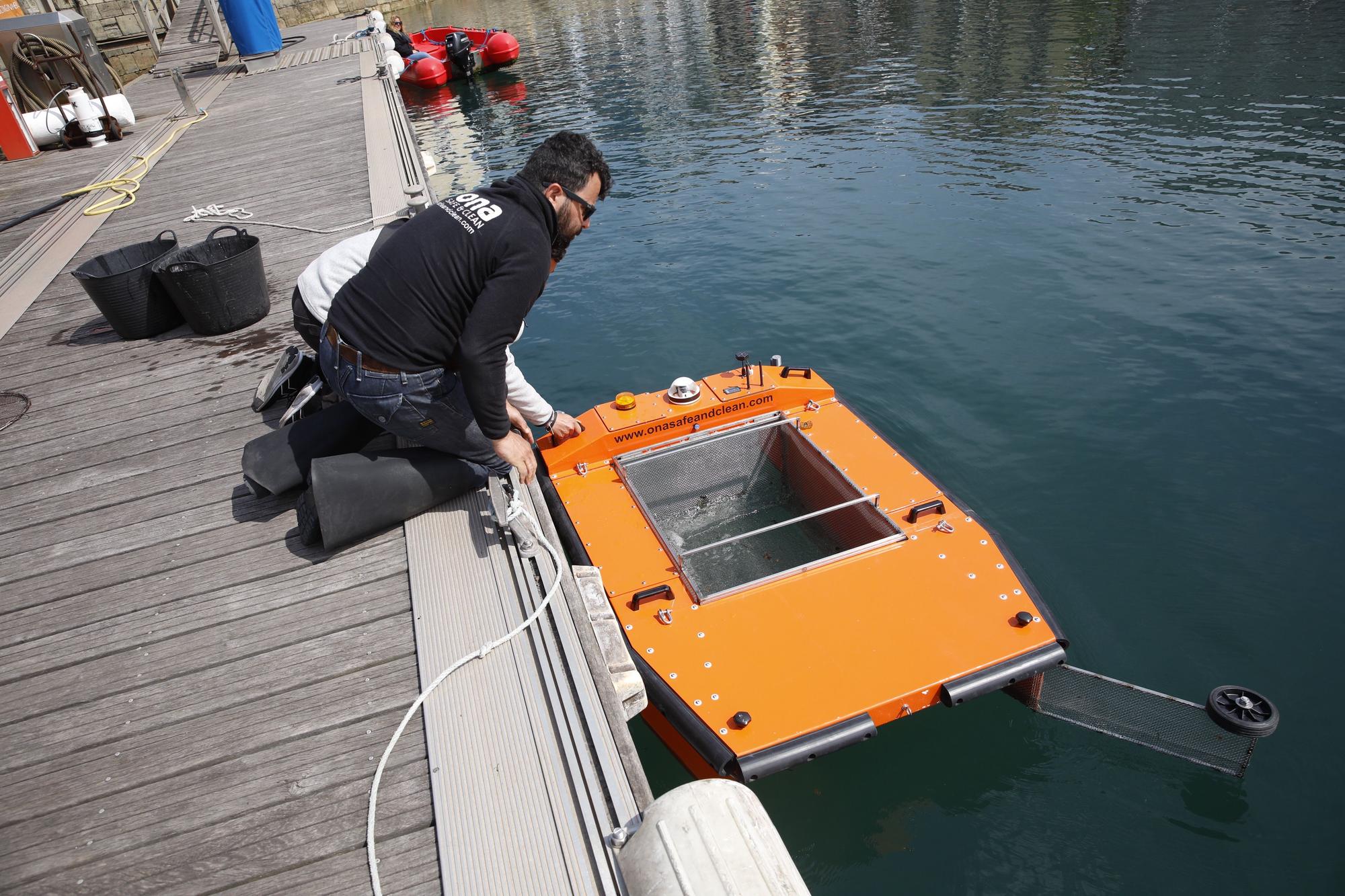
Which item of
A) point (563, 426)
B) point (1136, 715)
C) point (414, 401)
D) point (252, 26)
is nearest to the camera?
point (414, 401)

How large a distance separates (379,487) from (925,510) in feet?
→ 10.5

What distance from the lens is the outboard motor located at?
83.0ft

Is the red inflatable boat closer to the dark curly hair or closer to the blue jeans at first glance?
the blue jeans

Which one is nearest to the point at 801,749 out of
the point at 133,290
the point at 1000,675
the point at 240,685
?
the point at 1000,675

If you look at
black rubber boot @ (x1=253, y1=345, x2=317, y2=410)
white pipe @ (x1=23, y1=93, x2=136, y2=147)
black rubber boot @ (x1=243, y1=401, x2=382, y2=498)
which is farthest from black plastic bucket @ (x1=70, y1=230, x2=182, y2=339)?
white pipe @ (x1=23, y1=93, x2=136, y2=147)

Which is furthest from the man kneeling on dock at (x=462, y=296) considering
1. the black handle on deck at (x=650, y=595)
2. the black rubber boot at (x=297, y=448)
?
the black handle on deck at (x=650, y=595)

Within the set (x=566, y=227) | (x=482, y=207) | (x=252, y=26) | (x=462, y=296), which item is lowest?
(x=462, y=296)

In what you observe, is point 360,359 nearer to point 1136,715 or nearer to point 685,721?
point 685,721

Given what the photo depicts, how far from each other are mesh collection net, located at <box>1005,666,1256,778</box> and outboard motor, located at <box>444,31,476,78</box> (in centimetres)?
2711

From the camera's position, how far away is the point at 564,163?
286 cm

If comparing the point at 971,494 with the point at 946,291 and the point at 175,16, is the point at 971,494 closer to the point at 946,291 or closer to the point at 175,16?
the point at 946,291

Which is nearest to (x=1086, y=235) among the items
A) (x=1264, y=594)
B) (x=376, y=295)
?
(x=1264, y=594)

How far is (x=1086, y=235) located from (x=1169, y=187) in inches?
90.4

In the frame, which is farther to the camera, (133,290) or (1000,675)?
(133,290)
